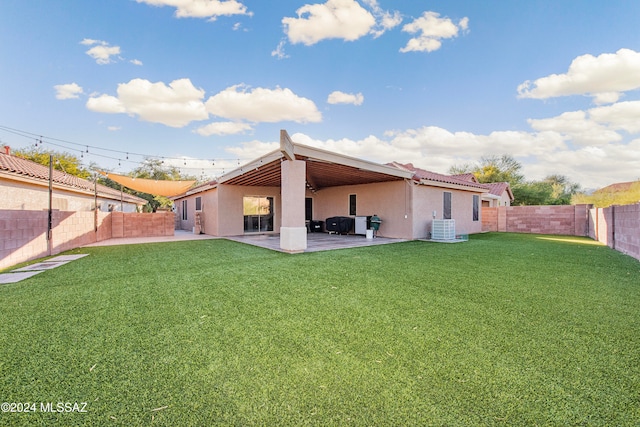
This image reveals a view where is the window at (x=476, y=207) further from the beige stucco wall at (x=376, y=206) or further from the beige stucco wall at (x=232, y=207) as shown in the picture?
the beige stucco wall at (x=232, y=207)

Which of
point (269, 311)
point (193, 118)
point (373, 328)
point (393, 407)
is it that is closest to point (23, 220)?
point (269, 311)

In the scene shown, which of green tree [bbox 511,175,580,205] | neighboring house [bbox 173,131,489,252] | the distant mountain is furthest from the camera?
green tree [bbox 511,175,580,205]

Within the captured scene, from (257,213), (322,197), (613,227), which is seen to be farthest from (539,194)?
(257,213)

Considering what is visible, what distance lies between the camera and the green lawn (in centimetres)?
162

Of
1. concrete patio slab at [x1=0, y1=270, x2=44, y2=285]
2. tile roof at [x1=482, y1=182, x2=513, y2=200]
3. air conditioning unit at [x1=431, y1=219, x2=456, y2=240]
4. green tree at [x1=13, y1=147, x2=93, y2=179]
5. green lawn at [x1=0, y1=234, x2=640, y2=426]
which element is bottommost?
green lawn at [x1=0, y1=234, x2=640, y2=426]

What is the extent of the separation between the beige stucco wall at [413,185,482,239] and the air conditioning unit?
1.60 ft

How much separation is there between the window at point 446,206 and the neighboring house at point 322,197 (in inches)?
1.8

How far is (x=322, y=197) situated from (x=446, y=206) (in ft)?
19.9

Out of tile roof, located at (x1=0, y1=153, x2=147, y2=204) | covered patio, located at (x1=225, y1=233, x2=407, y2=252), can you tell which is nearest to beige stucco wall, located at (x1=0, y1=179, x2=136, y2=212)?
tile roof, located at (x1=0, y1=153, x2=147, y2=204)

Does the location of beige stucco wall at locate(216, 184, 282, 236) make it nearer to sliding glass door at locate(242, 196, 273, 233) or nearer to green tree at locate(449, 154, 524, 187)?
sliding glass door at locate(242, 196, 273, 233)

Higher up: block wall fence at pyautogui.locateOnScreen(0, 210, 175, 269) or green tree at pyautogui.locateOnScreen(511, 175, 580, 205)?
green tree at pyautogui.locateOnScreen(511, 175, 580, 205)

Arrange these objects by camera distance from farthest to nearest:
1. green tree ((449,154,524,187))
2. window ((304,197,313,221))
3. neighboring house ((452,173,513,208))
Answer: green tree ((449,154,524,187))
neighboring house ((452,173,513,208))
window ((304,197,313,221))

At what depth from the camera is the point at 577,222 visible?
13.4 m

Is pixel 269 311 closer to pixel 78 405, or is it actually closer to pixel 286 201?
pixel 78 405
